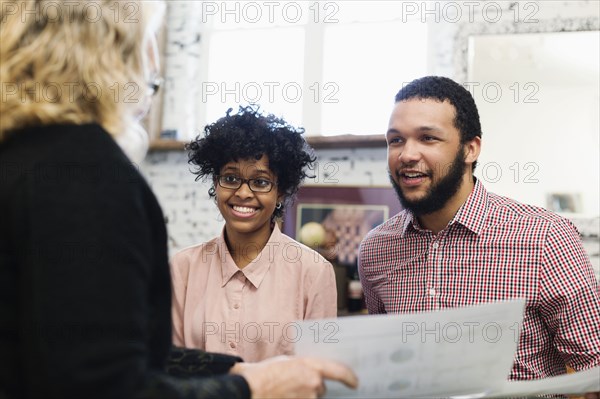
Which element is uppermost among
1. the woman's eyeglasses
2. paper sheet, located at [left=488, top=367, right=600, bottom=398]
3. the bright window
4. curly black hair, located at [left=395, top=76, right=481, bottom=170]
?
the bright window

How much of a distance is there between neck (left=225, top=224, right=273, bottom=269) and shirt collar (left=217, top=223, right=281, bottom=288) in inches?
1.2

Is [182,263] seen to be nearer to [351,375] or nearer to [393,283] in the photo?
[393,283]

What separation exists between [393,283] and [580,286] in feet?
1.60

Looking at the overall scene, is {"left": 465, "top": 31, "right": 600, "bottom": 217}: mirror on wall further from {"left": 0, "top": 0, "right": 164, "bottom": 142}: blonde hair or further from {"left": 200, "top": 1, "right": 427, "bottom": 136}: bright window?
{"left": 0, "top": 0, "right": 164, "bottom": 142}: blonde hair

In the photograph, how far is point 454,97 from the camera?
1.63m

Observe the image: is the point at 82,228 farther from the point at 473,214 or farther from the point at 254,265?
the point at 473,214

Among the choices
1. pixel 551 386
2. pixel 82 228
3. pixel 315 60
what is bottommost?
pixel 551 386

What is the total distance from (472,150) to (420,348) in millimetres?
982

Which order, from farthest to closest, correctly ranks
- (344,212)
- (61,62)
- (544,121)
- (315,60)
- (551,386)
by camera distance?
(315,60) → (344,212) → (544,121) → (551,386) → (61,62)

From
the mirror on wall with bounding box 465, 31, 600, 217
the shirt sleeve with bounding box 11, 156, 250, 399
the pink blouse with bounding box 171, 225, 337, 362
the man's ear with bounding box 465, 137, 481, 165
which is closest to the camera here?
the shirt sleeve with bounding box 11, 156, 250, 399

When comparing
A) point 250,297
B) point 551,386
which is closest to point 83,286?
point 551,386

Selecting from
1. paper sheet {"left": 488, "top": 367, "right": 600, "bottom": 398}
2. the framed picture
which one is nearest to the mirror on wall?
the framed picture

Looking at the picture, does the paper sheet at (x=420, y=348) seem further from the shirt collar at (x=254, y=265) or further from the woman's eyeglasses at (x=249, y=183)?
the woman's eyeglasses at (x=249, y=183)

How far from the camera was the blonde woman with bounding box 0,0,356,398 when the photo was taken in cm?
60
